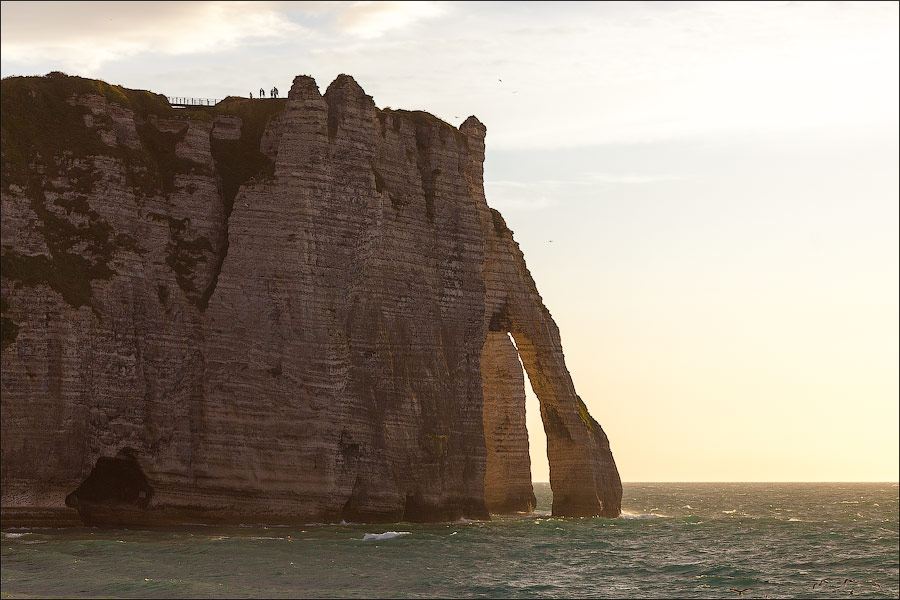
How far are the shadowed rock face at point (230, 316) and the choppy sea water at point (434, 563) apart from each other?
111 inches

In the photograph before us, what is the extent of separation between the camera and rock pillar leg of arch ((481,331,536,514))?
8256 cm

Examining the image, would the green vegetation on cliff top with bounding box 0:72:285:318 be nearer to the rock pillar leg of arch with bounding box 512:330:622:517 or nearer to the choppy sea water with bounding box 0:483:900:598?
the choppy sea water with bounding box 0:483:900:598

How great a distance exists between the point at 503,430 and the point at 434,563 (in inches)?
1235

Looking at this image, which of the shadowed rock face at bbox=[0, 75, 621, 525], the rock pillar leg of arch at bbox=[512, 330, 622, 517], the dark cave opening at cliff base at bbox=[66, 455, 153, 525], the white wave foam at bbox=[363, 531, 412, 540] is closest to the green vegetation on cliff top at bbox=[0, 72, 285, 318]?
the shadowed rock face at bbox=[0, 75, 621, 525]

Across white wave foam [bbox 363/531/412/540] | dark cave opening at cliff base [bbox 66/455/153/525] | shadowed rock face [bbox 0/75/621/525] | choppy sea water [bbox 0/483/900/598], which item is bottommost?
choppy sea water [bbox 0/483/900/598]

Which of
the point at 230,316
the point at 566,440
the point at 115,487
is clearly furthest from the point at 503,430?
the point at 115,487

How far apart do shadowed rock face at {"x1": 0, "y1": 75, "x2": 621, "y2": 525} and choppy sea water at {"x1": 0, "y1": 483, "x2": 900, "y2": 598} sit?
2.82 metres

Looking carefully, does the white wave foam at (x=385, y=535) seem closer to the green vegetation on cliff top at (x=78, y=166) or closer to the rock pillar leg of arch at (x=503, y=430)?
the green vegetation on cliff top at (x=78, y=166)

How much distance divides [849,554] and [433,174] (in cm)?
2858

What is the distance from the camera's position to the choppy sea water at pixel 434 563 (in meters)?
44.4

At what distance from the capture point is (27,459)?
58.2m

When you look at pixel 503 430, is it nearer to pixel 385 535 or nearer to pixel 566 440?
pixel 566 440

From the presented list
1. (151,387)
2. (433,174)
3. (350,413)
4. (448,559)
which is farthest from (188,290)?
(448,559)

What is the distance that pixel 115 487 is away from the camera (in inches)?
2453
